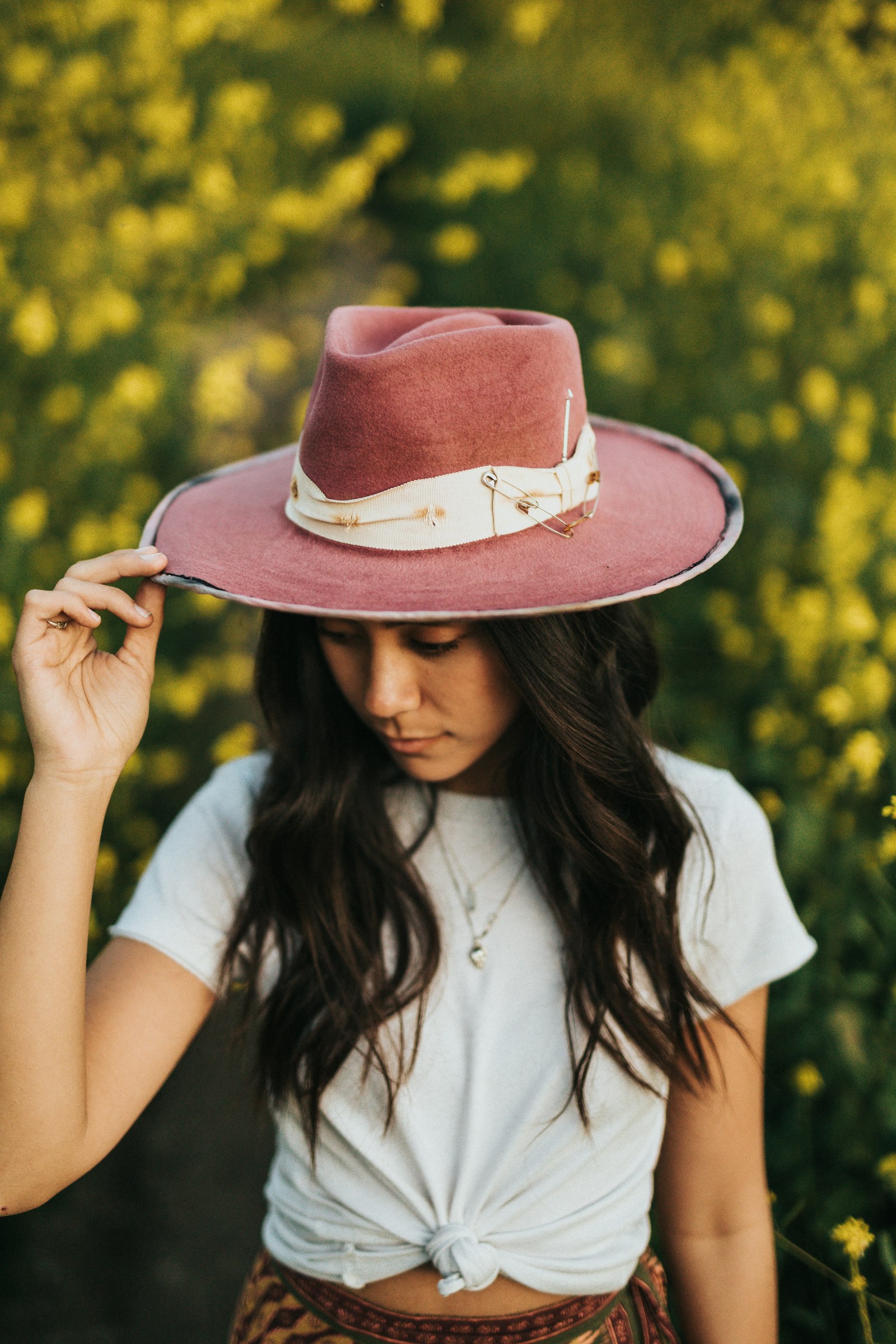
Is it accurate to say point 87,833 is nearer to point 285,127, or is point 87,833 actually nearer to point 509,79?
point 285,127

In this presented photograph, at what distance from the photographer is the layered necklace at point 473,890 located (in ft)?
4.27

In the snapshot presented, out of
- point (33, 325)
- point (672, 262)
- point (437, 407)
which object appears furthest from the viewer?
point (672, 262)

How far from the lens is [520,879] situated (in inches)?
52.6

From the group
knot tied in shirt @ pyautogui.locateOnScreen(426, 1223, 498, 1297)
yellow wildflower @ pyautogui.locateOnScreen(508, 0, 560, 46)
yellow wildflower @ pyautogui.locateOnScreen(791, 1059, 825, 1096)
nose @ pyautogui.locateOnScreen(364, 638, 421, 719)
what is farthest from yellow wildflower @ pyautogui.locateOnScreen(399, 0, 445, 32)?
knot tied in shirt @ pyautogui.locateOnScreen(426, 1223, 498, 1297)

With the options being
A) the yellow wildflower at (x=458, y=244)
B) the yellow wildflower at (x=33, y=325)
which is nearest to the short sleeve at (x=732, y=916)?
the yellow wildflower at (x=33, y=325)

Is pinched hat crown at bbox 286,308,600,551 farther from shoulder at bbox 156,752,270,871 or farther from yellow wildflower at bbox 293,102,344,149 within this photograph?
yellow wildflower at bbox 293,102,344,149

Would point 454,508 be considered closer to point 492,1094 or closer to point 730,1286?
point 492,1094

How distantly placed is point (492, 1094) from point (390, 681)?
0.52 m

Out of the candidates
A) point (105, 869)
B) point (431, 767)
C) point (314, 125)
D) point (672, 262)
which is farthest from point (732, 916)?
point (314, 125)

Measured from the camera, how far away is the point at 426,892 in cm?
134

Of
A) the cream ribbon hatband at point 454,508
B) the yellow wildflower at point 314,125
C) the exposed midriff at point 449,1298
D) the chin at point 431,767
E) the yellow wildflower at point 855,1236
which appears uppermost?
the yellow wildflower at point 314,125

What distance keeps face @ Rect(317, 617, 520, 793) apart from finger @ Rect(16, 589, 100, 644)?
0.25 m

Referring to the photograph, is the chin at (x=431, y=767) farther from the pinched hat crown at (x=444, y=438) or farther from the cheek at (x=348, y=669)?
the pinched hat crown at (x=444, y=438)

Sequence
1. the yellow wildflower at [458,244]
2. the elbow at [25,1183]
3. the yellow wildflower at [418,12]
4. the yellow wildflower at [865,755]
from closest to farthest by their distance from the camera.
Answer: the elbow at [25,1183], the yellow wildflower at [865,755], the yellow wildflower at [418,12], the yellow wildflower at [458,244]
